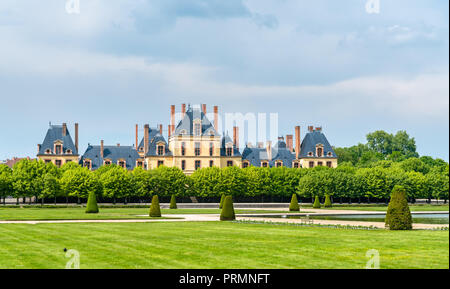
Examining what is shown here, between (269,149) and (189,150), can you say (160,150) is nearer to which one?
(189,150)

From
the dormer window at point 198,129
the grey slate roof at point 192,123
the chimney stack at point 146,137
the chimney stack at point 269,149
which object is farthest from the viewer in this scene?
the chimney stack at point 269,149

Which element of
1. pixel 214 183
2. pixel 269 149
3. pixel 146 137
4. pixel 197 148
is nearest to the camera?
pixel 214 183

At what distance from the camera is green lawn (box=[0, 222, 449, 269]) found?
16812 millimetres

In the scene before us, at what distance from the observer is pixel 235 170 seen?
85.4 metres

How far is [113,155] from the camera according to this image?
3883 inches


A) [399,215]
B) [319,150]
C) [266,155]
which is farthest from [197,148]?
[399,215]

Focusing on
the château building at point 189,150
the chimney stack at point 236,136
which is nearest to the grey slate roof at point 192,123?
the château building at point 189,150

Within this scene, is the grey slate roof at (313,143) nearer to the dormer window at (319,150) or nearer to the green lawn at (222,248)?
the dormer window at (319,150)

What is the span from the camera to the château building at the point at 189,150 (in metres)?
95.5

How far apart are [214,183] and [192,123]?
15103 mm

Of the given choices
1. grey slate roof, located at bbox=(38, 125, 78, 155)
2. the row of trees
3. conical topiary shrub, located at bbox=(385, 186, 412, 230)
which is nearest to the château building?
grey slate roof, located at bbox=(38, 125, 78, 155)
